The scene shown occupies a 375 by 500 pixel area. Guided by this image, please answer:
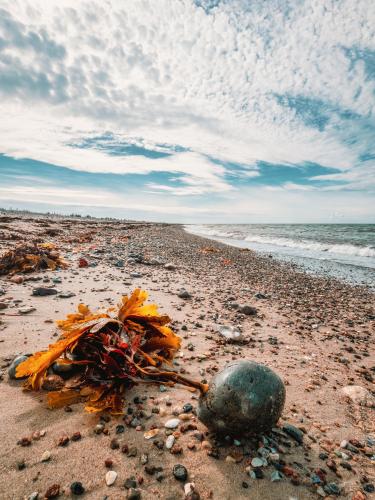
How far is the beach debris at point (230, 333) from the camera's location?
453cm

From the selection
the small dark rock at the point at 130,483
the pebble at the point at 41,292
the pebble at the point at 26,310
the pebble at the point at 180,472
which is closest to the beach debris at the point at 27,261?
the pebble at the point at 41,292

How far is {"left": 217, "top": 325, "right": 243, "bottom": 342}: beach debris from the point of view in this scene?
4.53 m

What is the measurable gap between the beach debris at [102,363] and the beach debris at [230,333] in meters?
1.24

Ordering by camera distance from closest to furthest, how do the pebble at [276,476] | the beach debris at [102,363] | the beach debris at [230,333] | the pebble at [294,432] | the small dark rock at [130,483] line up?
1. the small dark rock at [130,483]
2. the pebble at [276,476]
3. the pebble at [294,432]
4. the beach debris at [102,363]
5. the beach debris at [230,333]

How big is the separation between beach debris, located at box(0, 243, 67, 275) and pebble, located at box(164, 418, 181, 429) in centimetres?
648

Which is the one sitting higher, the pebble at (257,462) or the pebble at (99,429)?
the pebble at (99,429)

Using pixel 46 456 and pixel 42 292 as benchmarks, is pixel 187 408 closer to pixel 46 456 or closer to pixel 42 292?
pixel 46 456

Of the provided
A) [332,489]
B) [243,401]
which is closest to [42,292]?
[243,401]

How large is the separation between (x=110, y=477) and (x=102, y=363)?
1135 mm

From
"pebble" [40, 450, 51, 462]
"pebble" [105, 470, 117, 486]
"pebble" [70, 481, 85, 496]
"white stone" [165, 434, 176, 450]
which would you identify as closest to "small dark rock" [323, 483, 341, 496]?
"white stone" [165, 434, 176, 450]

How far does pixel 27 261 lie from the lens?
7754mm

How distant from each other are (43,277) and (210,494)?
664cm

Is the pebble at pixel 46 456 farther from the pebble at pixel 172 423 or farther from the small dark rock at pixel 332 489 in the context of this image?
the small dark rock at pixel 332 489

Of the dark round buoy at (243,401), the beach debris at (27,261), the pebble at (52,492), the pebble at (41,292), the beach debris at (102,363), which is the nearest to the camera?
the pebble at (52,492)
